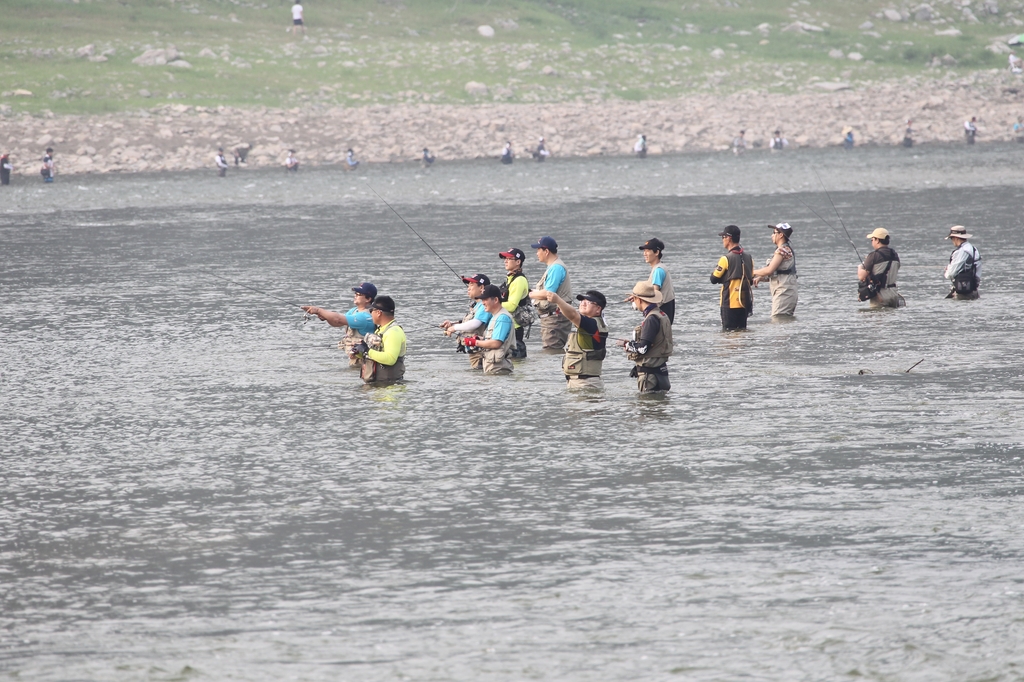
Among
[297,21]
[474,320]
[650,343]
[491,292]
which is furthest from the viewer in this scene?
[297,21]

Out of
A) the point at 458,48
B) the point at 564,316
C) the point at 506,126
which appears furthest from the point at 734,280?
the point at 458,48

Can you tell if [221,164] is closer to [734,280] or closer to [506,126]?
[506,126]

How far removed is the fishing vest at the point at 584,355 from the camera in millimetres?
14211

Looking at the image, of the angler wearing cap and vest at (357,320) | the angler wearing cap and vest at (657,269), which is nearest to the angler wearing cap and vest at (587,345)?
the angler wearing cap and vest at (657,269)

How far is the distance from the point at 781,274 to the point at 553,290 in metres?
4.11

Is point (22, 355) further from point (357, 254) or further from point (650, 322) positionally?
point (357, 254)

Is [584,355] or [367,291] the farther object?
[367,291]

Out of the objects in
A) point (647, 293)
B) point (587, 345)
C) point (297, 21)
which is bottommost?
point (587, 345)

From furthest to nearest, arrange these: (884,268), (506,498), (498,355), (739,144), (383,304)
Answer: (739,144), (884,268), (498,355), (383,304), (506,498)

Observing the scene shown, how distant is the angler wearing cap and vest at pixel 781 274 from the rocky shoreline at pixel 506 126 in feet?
171

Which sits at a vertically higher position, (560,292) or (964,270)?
(964,270)

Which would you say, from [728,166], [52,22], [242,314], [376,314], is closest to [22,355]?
[242,314]

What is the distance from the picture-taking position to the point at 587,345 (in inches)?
561

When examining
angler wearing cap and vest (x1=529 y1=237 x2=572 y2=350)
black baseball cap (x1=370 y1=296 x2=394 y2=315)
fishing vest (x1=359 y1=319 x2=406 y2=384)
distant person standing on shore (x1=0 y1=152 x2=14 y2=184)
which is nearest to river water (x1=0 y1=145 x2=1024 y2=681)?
fishing vest (x1=359 y1=319 x2=406 y2=384)
